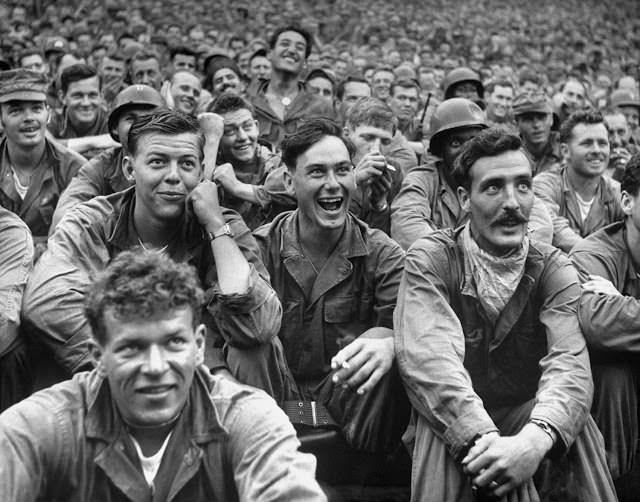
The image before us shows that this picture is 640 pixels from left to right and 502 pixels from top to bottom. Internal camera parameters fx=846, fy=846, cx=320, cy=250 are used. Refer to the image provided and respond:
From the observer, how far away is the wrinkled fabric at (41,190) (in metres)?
5.78

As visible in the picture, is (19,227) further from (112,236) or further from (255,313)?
(255,313)

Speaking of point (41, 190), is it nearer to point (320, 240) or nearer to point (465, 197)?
point (320, 240)

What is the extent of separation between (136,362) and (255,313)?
117cm

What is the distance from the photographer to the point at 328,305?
429cm

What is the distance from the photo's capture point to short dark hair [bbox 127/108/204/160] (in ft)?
14.0

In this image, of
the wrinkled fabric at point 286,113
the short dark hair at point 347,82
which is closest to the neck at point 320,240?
the wrinkled fabric at point 286,113

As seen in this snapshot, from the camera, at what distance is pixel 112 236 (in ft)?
13.7

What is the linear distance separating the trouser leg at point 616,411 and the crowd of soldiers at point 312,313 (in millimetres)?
11

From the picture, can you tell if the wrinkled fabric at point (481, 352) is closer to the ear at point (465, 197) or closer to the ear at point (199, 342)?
the ear at point (465, 197)

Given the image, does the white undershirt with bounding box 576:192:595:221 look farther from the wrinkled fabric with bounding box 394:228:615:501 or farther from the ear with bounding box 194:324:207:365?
the ear with bounding box 194:324:207:365

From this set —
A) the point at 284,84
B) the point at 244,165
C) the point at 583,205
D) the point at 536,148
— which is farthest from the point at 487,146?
the point at 284,84

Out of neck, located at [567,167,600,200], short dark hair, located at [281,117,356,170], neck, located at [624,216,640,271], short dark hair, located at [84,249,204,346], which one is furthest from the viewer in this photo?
neck, located at [567,167,600,200]

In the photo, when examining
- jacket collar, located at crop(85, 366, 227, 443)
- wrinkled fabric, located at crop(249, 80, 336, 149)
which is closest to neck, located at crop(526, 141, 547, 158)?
wrinkled fabric, located at crop(249, 80, 336, 149)

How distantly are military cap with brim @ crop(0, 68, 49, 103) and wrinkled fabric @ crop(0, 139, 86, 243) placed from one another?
1.27ft
